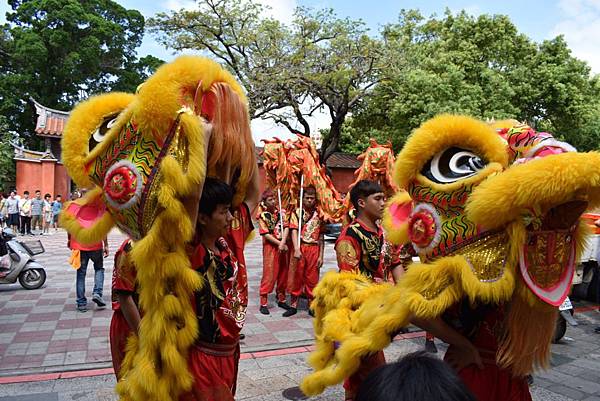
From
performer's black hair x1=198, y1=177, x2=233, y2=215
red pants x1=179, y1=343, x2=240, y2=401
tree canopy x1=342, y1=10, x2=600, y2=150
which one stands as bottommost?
red pants x1=179, y1=343, x2=240, y2=401

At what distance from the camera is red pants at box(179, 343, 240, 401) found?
2.02m

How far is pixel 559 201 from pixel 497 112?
16.2m

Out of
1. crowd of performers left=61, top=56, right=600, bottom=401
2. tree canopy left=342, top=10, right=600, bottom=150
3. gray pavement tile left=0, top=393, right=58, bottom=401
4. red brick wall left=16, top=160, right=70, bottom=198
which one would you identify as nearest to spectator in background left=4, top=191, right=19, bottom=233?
red brick wall left=16, top=160, right=70, bottom=198

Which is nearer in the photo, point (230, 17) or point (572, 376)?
point (572, 376)

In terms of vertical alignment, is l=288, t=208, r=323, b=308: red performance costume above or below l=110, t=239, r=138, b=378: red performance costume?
below

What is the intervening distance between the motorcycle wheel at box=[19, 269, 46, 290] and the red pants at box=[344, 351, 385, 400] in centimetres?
689

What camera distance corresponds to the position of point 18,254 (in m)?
7.77

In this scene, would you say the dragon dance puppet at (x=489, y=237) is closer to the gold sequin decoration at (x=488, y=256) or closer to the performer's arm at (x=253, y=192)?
the gold sequin decoration at (x=488, y=256)

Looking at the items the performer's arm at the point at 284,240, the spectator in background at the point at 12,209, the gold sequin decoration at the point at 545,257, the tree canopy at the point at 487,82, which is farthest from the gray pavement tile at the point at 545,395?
the spectator in background at the point at 12,209

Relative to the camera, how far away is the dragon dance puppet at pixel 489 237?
1.71 metres

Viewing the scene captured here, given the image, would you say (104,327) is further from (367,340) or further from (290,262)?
(367,340)

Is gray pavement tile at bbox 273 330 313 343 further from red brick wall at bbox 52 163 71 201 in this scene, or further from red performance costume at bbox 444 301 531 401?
red brick wall at bbox 52 163 71 201

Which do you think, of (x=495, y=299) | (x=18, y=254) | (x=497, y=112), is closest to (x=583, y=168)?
(x=495, y=299)

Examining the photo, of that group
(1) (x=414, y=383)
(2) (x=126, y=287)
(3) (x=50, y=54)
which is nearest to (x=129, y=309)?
(2) (x=126, y=287)
